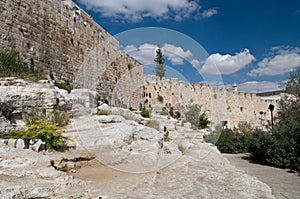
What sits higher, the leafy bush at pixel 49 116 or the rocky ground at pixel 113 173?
the leafy bush at pixel 49 116

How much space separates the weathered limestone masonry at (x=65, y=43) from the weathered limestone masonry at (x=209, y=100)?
4551mm

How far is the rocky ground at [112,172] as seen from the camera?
280 cm

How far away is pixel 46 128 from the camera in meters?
4.17

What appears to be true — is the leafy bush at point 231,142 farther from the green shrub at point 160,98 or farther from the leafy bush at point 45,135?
the leafy bush at point 45,135

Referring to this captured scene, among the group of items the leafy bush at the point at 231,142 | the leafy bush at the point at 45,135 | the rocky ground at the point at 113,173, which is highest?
the leafy bush at the point at 45,135

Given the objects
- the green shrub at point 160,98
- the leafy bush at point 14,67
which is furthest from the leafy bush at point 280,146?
the green shrub at point 160,98

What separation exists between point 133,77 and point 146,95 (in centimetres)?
265

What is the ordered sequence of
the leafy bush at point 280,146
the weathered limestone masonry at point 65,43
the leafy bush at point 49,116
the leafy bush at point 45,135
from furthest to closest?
the leafy bush at point 280,146
the weathered limestone masonry at point 65,43
the leafy bush at point 49,116
the leafy bush at point 45,135

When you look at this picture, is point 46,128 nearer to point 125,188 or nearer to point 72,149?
point 72,149

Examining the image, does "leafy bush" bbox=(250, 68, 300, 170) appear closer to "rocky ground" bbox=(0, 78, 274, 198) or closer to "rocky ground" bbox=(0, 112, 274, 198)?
"rocky ground" bbox=(0, 112, 274, 198)

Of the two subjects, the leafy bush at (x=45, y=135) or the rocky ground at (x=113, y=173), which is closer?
the rocky ground at (x=113, y=173)

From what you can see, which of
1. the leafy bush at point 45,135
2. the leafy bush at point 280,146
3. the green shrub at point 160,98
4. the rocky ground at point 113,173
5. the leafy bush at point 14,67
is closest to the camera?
the rocky ground at point 113,173

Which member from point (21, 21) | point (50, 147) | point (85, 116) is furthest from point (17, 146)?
point (21, 21)

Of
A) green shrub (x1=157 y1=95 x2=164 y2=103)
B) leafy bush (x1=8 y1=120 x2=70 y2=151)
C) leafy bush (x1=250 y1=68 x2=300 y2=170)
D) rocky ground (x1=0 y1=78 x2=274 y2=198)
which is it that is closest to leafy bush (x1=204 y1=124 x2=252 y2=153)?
leafy bush (x1=250 y1=68 x2=300 y2=170)
